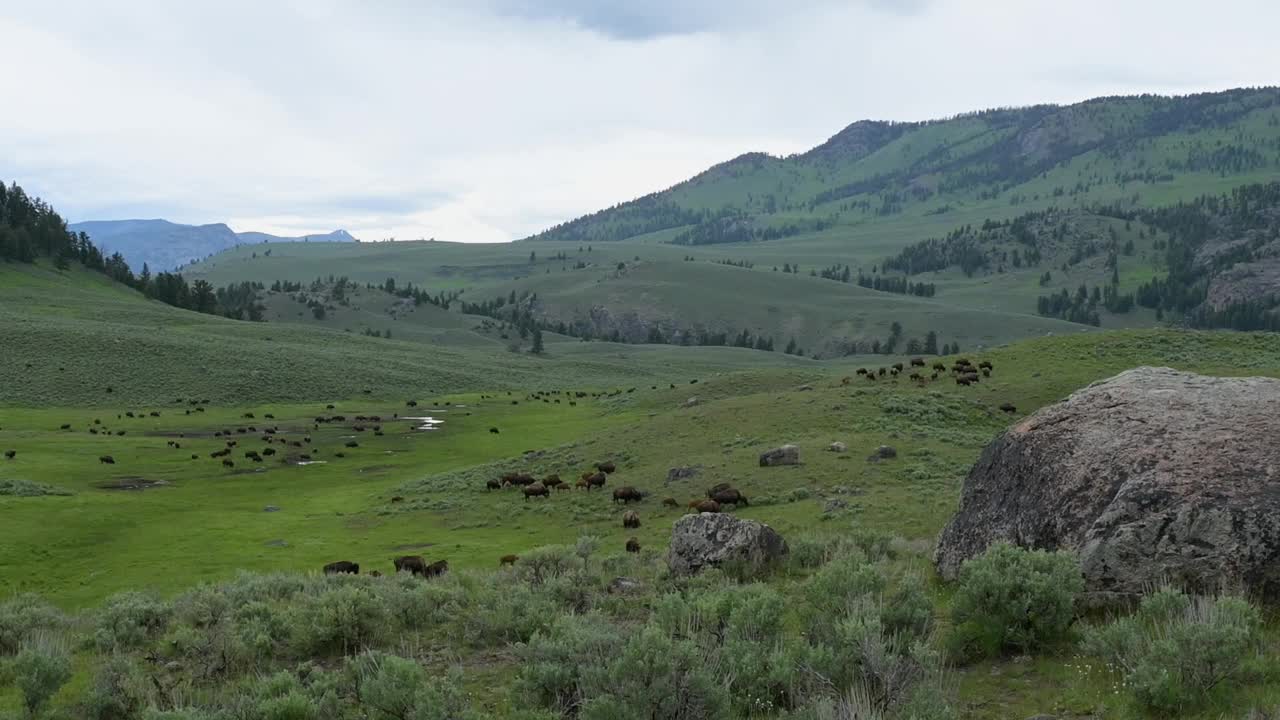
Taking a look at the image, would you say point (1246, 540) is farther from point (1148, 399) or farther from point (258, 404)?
point (258, 404)

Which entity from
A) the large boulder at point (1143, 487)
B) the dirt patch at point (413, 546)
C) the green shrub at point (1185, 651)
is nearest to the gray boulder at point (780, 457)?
the dirt patch at point (413, 546)

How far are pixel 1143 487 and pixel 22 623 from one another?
18.7 metres

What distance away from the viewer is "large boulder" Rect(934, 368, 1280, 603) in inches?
435

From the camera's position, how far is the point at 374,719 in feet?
29.4

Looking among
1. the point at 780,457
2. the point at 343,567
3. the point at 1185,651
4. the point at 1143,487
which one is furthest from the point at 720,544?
the point at 780,457

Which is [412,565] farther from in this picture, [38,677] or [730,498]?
[38,677]

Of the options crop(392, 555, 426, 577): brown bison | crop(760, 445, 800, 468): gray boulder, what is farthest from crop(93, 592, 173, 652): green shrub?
crop(760, 445, 800, 468): gray boulder

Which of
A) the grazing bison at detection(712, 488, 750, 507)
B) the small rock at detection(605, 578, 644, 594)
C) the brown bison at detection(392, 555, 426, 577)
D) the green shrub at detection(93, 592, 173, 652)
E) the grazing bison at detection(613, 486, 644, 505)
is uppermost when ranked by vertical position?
the small rock at detection(605, 578, 644, 594)

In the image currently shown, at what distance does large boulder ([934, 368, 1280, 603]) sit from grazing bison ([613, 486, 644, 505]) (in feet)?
72.8

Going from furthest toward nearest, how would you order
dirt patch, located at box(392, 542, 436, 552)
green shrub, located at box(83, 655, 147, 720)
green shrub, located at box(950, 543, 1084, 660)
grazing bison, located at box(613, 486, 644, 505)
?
grazing bison, located at box(613, 486, 644, 505) → dirt patch, located at box(392, 542, 436, 552) → green shrub, located at box(83, 655, 147, 720) → green shrub, located at box(950, 543, 1084, 660)

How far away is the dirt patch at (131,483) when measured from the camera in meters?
47.6

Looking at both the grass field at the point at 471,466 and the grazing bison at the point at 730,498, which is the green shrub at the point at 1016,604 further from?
the grazing bison at the point at 730,498

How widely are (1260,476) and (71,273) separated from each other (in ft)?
732

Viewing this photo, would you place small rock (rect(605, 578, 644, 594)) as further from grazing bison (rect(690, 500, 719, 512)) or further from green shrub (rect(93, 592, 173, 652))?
grazing bison (rect(690, 500, 719, 512))
